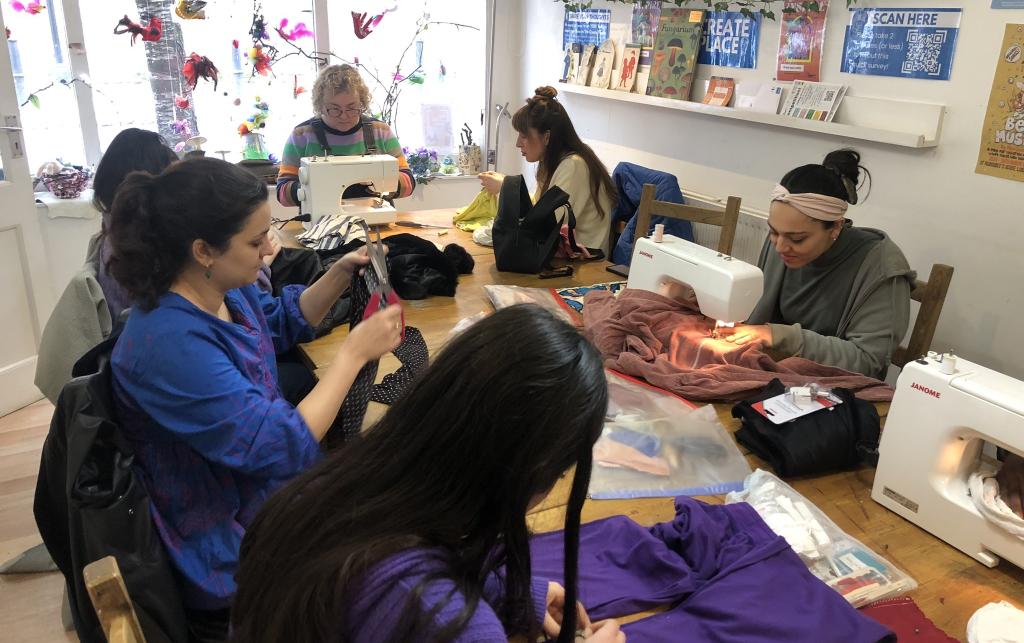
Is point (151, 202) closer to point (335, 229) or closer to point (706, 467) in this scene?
point (706, 467)

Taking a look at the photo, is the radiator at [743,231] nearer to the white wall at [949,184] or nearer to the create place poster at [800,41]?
the white wall at [949,184]

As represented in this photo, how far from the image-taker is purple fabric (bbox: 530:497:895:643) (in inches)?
42.1

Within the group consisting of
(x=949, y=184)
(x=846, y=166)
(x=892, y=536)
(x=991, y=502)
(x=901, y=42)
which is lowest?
(x=892, y=536)

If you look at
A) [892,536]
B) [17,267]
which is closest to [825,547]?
[892,536]

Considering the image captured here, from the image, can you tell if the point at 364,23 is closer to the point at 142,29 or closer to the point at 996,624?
the point at 142,29

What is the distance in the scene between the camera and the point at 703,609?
111 cm

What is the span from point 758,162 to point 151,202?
2810mm

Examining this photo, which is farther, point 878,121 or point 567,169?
point 567,169

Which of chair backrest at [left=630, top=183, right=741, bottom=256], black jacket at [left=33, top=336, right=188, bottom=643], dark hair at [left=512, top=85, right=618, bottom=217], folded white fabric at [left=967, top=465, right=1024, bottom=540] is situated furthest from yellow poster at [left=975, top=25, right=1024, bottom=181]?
black jacket at [left=33, top=336, right=188, bottom=643]

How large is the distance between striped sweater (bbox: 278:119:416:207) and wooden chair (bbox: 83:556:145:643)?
7.98 ft

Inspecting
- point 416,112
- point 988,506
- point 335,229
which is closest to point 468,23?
point 416,112

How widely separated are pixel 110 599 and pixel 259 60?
4.19 metres

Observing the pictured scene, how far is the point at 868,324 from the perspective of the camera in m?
1.96

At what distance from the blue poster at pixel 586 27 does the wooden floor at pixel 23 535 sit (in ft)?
11.7
